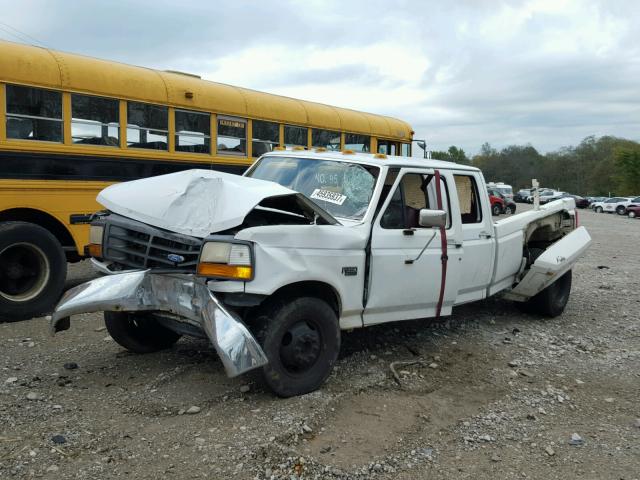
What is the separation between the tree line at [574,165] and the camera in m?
72.4

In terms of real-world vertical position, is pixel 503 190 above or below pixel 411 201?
below

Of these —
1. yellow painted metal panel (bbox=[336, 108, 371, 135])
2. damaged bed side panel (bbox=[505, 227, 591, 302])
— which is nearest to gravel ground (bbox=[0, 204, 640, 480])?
damaged bed side panel (bbox=[505, 227, 591, 302])

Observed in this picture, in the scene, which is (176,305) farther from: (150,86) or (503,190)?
(503,190)

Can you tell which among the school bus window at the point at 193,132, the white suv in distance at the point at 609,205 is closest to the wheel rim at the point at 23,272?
the school bus window at the point at 193,132

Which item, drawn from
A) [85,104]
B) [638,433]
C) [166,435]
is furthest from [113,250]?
[638,433]

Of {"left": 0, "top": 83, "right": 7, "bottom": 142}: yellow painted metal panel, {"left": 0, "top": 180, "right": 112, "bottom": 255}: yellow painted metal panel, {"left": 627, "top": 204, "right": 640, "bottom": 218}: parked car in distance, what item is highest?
{"left": 0, "top": 83, "right": 7, "bottom": 142}: yellow painted metal panel

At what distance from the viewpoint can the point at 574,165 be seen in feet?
306

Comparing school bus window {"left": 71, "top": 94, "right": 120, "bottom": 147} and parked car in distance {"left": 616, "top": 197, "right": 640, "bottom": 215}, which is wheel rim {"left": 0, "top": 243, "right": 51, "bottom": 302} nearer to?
school bus window {"left": 71, "top": 94, "right": 120, "bottom": 147}

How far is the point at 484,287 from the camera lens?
248 inches

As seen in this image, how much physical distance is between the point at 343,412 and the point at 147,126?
17.5 feet

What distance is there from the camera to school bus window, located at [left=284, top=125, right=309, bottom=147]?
9.96m

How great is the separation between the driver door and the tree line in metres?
62.8

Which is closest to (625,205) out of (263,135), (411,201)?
(263,135)

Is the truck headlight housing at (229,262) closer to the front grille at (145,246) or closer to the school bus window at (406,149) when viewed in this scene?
the front grille at (145,246)
